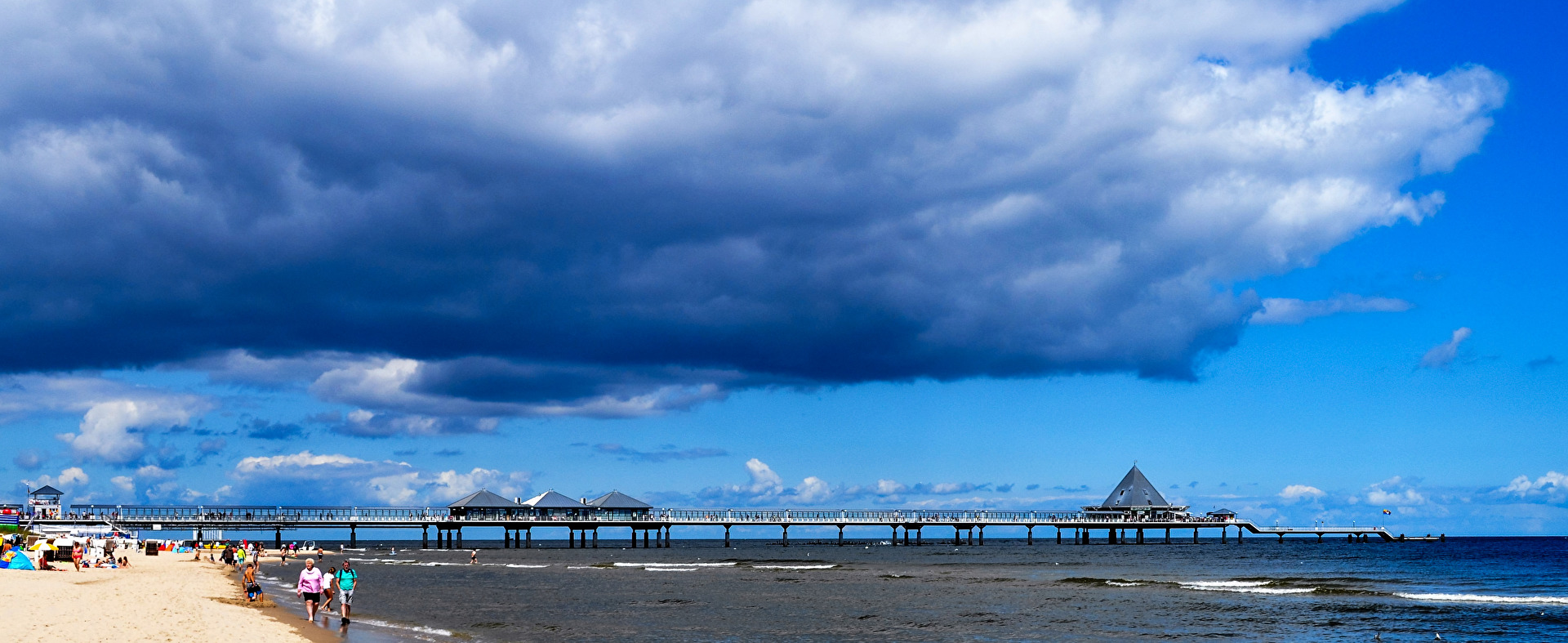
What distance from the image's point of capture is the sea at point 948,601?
1033 inches

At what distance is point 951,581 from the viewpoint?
154 feet

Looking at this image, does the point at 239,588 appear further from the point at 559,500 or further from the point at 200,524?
the point at 559,500

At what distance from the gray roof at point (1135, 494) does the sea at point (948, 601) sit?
49.3 metres

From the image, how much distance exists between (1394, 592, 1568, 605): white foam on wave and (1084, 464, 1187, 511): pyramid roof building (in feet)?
255

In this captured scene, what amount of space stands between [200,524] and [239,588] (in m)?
52.3

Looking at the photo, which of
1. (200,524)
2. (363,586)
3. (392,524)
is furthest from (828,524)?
(363,586)

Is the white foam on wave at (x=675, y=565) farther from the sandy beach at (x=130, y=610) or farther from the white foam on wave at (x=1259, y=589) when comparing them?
the white foam on wave at (x=1259, y=589)

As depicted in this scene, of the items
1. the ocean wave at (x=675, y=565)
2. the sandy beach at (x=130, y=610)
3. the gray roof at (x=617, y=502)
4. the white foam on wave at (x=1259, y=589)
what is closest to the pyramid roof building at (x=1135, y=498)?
the gray roof at (x=617, y=502)

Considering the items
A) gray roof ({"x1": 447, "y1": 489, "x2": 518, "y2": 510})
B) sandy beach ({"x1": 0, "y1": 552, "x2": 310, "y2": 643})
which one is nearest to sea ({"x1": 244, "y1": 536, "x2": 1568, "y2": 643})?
sandy beach ({"x1": 0, "y1": 552, "x2": 310, "y2": 643})

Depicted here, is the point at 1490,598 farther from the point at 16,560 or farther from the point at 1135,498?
the point at 1135,498

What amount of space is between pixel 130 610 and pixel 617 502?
7193cm

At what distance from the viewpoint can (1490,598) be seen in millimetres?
37656

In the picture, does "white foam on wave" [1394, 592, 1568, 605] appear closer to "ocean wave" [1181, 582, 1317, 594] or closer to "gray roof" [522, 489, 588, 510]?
"ocean wave" [1181, 582, 1317, 594]

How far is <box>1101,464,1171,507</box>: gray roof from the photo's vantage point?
11650cm
